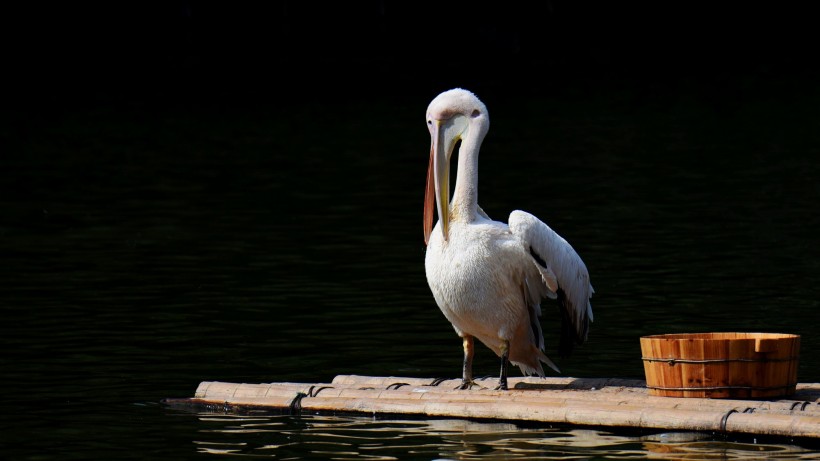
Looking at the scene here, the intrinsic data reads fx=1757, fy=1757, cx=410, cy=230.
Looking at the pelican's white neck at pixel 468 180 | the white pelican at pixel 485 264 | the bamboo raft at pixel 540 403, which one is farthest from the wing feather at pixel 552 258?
the bamboo raft at pixel 540 403

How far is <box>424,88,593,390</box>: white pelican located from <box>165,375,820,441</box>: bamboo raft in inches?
11.5

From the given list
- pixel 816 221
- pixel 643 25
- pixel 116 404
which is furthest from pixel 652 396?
pixel 643 25

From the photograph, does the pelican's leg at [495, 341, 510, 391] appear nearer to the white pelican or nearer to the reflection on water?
the white pelican

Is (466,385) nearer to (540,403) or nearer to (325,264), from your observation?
(540,403)

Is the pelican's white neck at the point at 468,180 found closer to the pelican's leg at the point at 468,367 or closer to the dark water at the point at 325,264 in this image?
the pelican's leg at the point at 468,367

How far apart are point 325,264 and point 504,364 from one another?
21.2 feet

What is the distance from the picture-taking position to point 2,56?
144 feet

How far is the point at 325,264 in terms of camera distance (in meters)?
15.8

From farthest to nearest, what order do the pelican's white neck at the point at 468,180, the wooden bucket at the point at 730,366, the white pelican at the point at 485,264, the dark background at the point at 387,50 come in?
the dark background at the point at 387,50 → the pelican's white neck at the point at 468,180 → the white pelican at the point at 485,264 → the wooden bucket at the point at 730,366

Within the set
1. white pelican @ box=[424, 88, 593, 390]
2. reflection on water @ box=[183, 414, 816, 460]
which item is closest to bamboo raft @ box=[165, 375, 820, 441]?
reflection on water @ box=[183, 414, 816, 460]

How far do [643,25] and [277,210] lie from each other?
3665cm

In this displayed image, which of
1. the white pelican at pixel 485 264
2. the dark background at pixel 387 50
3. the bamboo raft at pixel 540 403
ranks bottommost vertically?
the bamboo raft at pixel 540 403

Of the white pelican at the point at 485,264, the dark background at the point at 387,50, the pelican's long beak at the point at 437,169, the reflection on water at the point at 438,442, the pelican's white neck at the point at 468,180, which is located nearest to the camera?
the reflection on water at the point at 438,442

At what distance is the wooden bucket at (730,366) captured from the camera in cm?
856
